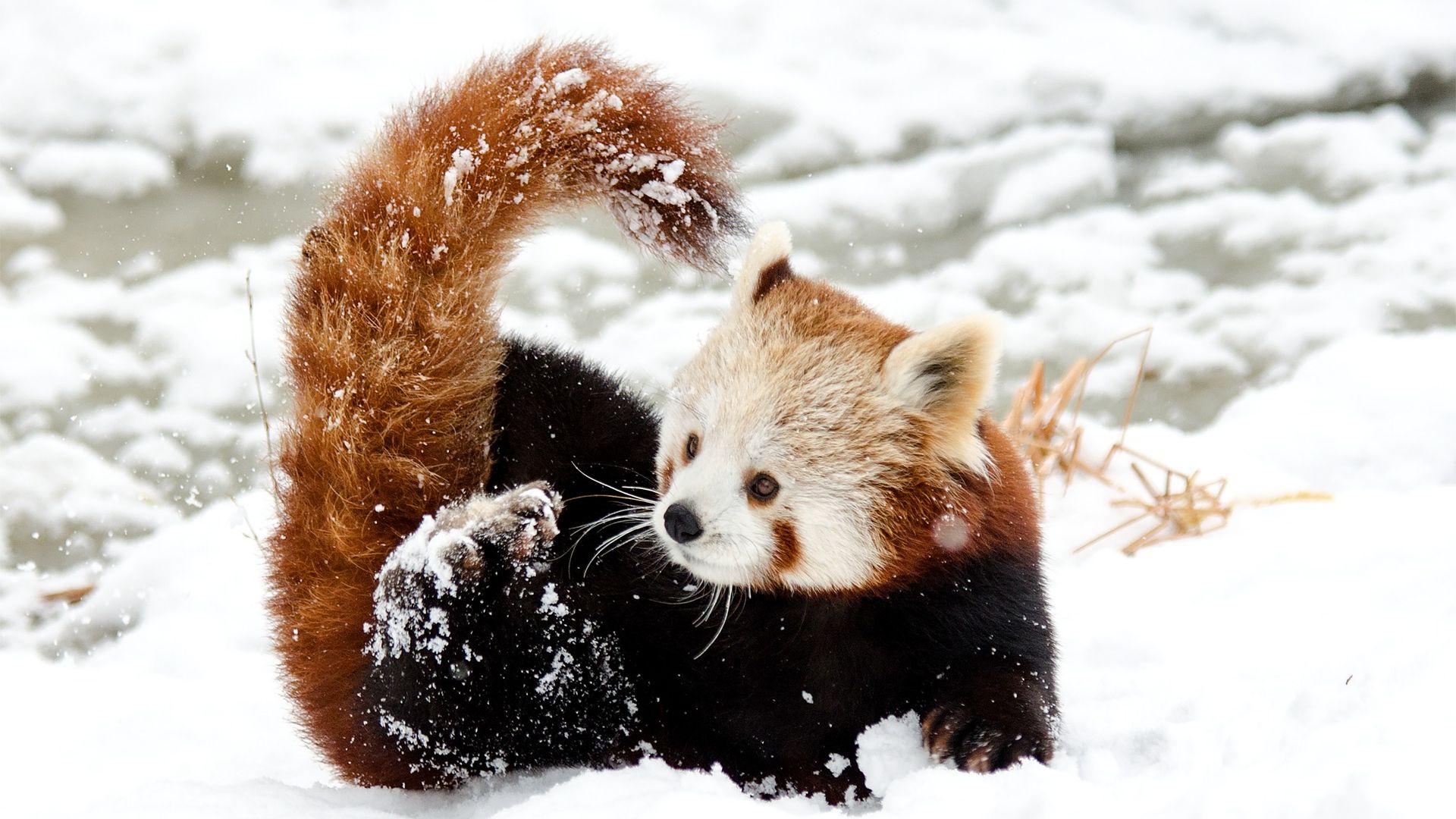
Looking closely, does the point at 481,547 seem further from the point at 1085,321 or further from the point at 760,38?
the point at 760,38

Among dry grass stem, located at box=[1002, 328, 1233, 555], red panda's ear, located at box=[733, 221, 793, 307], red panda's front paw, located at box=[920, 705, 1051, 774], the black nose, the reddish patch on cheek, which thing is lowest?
dry grass stem, located at box=[1002, 328, 1233, 555]

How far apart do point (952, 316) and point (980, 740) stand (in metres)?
3.39

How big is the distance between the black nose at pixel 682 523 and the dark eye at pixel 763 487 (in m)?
0.14

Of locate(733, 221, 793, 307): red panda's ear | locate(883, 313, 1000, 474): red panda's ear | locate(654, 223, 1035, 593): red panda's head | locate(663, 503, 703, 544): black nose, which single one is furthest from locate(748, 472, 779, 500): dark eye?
locate(733, 221, 793, 307): red panda's ear

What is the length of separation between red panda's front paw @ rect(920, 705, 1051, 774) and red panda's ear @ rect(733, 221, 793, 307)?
0.98 meters

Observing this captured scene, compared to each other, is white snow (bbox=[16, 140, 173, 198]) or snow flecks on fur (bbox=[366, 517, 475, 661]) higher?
snow flecks on fur (bbox=[366, 517, 475, 661])

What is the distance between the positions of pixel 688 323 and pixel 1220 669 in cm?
331

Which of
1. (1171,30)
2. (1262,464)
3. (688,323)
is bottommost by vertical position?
(688,323)

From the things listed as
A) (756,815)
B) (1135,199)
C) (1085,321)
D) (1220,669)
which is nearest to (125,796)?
(756,815)

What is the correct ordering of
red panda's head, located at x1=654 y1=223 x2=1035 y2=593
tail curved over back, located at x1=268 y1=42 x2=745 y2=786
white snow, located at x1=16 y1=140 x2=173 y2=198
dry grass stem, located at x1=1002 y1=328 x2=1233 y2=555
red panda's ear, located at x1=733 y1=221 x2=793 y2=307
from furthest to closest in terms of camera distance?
white snow, located at x1=16 y1=140 x2=173 y2=198 → dry grass stem, located at x1=1002 y1=328 x2=1233 y2=555 → red panda's ear, located at x1=733 y1=221 x2=793 y2=307 → tail curved over back, located at x1=268 y1=42 x2=745 y2=786 → red panda's head, located at x1=654 y1=223 x2=1035 y2=593

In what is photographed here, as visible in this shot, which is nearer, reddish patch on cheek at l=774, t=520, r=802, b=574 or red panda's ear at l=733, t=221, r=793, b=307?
reddish patch on cheek at l=774, t=520, r=802, b=574

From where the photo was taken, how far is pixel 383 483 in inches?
88.6

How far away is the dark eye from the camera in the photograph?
214 cm

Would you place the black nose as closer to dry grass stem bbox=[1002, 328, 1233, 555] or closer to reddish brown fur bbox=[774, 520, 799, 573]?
reddish brown fur bbox=[774, 520, 799, 573]
